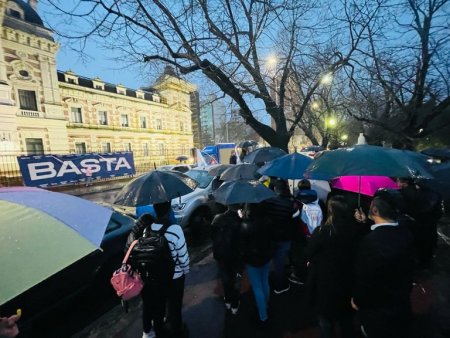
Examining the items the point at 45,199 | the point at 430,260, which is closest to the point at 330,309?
the point at 45,199

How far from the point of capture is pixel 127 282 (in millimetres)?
2393

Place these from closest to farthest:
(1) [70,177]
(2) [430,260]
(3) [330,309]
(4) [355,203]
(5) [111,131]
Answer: (3) [330,309]
(4) [355,203]
(2) [430,260]
(1) [70,177]
(5) [111,131]

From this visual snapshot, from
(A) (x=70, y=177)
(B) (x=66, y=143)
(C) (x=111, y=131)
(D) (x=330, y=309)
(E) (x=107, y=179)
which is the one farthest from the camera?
(C) (x=111, y=131)

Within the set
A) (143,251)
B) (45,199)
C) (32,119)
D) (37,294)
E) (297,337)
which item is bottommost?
(297,337)

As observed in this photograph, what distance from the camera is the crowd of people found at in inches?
78.3

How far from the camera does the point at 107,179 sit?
552 inches

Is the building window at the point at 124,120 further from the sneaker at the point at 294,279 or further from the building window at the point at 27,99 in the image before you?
the sneaker at the point at 294,279

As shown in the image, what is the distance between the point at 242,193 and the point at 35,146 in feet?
88.5

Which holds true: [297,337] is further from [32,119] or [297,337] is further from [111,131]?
[111,131]

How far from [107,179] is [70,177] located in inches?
84.7

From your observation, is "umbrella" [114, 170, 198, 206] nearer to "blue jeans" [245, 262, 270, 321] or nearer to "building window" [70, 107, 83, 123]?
"blue jeans" [245, 262, 270, 321]

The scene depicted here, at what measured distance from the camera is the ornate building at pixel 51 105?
785 inches

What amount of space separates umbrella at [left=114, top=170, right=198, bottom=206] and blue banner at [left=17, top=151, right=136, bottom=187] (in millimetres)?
10823

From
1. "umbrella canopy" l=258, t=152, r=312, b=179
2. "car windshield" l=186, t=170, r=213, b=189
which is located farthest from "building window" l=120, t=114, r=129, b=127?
"umbrella canopy" l=258, t=152, r=312, b=179
